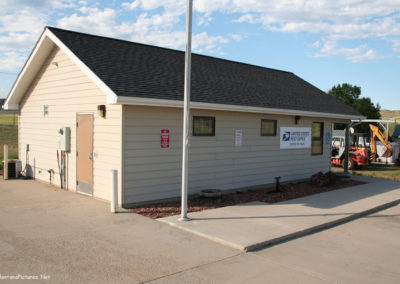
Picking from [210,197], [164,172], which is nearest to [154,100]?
[164,172]

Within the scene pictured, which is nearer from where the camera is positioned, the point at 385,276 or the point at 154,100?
the point at 385,276

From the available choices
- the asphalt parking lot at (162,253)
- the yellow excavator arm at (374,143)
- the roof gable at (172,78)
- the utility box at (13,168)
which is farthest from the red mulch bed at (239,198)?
the yellow excavator arm at (374,143)

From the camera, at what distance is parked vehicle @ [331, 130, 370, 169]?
67.1 ft

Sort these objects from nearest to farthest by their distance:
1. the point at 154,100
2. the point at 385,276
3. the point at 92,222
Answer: the point at 385,276 < the point at 92,222 < the point at 154,100

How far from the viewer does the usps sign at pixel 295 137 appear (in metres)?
12.9

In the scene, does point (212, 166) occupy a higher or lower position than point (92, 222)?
higher

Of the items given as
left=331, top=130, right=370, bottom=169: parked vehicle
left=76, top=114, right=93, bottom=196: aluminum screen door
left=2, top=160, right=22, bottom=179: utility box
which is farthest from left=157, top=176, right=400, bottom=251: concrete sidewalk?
left=331, top=130, right=370, bottom=169: parked vehicle

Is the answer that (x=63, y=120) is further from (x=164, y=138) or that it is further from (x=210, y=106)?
(x=210, y=106)

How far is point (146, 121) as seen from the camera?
8.86 m

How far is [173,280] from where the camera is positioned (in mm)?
4793

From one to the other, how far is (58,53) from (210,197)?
254 inches

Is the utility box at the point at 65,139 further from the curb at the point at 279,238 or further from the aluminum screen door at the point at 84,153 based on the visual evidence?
the curb at the point at 279,238

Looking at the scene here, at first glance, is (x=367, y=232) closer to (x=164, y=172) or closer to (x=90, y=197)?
(x=164, y=172)

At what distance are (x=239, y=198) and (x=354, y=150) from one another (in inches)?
531
